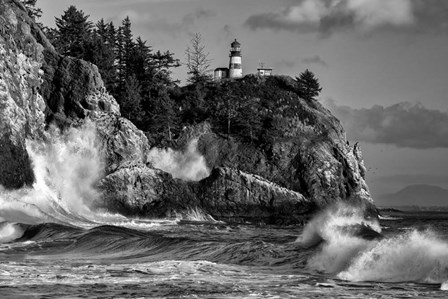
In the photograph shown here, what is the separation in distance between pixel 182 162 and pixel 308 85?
67.5 ft

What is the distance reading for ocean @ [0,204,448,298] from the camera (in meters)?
19.2

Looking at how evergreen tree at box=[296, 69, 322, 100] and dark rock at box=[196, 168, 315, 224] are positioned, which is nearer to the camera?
dark rock at box=[196, 168, 315, 224]

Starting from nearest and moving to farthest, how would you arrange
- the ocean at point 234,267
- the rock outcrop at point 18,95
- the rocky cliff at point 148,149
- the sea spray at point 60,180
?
the ocean at point 234,267, the sea spray at point 60,180, the rock outcrop at point 18,95, the rocky cliff at point 148,149

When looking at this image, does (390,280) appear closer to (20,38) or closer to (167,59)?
(20,38)

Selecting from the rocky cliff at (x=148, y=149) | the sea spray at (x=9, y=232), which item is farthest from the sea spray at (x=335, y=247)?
the rocky cliff at (x=148, y=149)

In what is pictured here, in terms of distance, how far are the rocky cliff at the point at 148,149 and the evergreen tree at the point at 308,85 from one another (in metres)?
3.00

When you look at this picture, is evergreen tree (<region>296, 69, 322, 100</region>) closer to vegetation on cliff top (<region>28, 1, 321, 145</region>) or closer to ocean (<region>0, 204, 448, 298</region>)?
vegetation on cliff top (<region>28, 1, 321, 145</region>)

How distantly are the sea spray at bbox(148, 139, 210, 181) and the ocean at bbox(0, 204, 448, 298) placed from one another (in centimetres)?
3803

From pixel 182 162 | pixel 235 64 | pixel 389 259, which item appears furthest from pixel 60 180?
pixel 235 64

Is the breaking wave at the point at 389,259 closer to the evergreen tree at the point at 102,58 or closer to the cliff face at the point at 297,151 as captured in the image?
the cliff face at the point at 297,151

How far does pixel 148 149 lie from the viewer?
66.8 metres

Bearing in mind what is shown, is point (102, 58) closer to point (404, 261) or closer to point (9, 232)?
point (9, 232)

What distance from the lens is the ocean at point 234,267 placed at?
1919cm

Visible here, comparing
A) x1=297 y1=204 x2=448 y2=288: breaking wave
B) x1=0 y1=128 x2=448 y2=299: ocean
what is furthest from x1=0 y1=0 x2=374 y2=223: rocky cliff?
x1=297 y1=204 x2=448 y2=288: breaking wave
